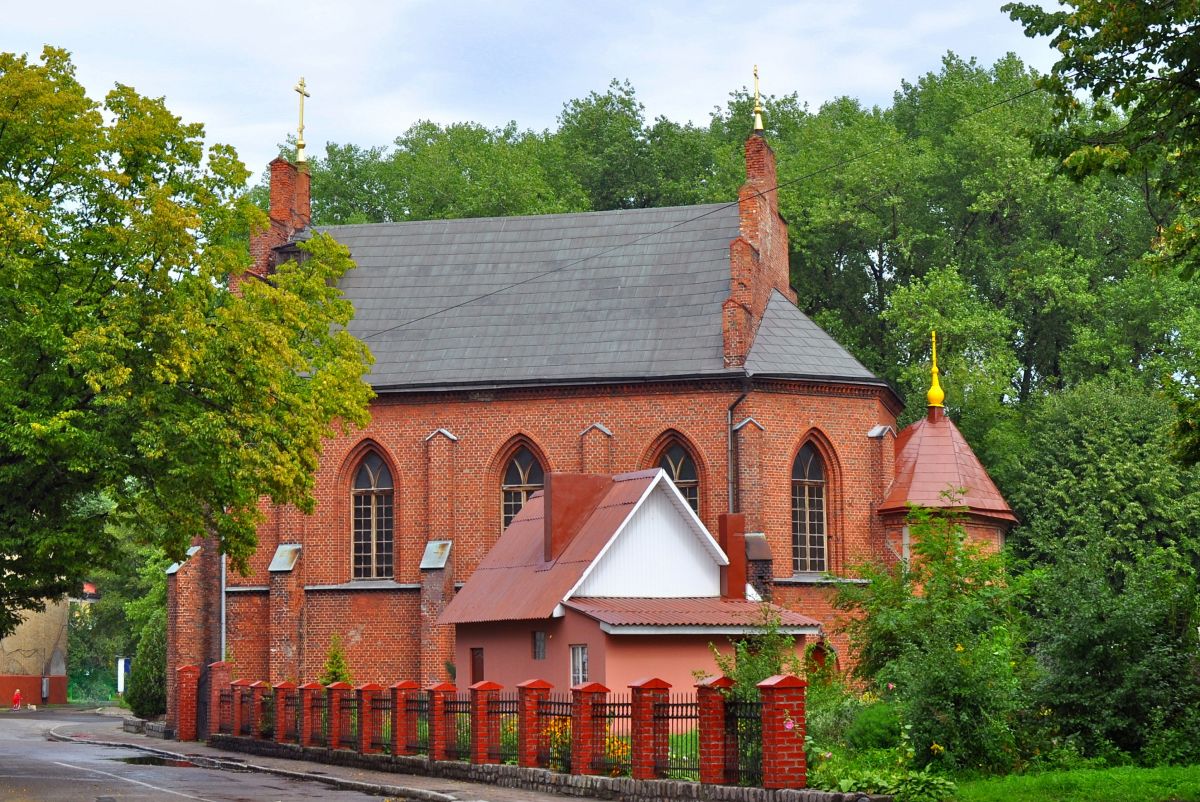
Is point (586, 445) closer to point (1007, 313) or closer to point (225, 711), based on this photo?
point (225, 711)

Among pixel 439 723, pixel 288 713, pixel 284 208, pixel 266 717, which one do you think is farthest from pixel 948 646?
pixel 284 208

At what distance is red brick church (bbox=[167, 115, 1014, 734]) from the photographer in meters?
34.5

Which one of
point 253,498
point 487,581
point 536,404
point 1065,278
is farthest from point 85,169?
point 1065,278

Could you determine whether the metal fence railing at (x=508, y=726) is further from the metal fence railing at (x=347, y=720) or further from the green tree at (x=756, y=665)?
the green tree at (x=756, y=665)

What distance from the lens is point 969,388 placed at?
4250 centimetres

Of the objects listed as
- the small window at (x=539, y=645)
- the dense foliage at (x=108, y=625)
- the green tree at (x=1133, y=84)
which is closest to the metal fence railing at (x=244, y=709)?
the small window at (x=539, y=645)

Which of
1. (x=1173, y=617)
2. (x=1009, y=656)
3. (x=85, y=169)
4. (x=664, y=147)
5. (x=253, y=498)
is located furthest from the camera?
(x=664, y=147)

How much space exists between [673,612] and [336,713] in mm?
5932

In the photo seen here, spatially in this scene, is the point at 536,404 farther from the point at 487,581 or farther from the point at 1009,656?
the point at 1009,656

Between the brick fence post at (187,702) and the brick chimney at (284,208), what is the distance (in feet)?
35.6

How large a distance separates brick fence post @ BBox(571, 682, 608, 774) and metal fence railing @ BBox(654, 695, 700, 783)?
4.13 feet

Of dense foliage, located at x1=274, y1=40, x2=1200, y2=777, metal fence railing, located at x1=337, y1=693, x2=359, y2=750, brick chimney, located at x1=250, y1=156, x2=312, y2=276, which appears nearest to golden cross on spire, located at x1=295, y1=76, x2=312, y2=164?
brick chimney, located at x1=250, y1=156, x2=312, y2=276

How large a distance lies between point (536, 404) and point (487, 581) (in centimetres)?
631

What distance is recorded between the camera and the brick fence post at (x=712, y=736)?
1742 cm
